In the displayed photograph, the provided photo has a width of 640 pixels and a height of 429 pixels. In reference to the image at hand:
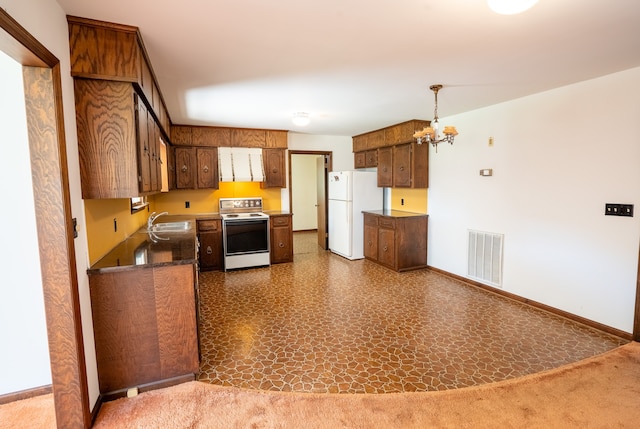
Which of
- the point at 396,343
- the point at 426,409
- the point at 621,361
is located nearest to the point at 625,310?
the point at 621,361

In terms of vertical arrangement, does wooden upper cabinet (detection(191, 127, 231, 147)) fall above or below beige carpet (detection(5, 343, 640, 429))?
above

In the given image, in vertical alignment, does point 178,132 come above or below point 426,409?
above

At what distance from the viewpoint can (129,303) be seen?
6.81 ft

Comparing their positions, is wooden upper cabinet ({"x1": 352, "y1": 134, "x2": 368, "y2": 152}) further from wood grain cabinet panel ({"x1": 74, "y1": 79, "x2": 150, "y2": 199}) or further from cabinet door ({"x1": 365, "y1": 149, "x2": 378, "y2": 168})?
wood grain cabinet panel ({"x1": 74, "y1": 79, "x2": 150, "y2": 199})

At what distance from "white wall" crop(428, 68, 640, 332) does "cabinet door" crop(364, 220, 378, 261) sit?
149 centimetres

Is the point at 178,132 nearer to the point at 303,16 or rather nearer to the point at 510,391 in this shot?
the point at 303,16

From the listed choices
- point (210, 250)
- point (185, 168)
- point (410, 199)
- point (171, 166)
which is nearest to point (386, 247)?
point (410, 199)

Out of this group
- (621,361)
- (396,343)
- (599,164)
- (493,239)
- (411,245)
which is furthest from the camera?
(411,245)

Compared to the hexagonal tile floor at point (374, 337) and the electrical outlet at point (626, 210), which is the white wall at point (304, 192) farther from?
the electrical outlet at point (626, 210)

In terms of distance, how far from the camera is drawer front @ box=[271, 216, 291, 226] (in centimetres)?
541

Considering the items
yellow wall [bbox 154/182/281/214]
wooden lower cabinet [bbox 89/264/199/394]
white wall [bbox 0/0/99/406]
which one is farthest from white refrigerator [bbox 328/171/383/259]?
white wall [bbox 0/0/99/406]

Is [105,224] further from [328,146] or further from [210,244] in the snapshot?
[328,146]

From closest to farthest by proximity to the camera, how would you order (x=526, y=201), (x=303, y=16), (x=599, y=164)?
(x=303, y=16) < (x=599, y=164) < (x=526, y=201)

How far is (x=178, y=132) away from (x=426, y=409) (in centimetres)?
503
